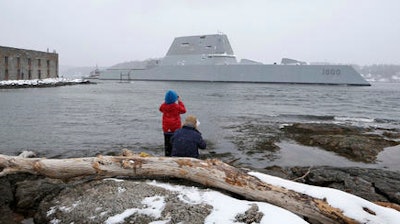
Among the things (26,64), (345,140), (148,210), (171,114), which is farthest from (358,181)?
(26,64)

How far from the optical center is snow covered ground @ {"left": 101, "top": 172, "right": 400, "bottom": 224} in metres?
3.33

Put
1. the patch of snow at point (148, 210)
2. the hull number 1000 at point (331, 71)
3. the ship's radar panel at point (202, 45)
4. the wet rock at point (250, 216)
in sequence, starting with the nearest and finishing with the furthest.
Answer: the wet rock at point (250, 216) → the patch of snow at point (148, 210) → the hull number 1000 at point (331, 71) → the ship's radar panel at point (202, 45)

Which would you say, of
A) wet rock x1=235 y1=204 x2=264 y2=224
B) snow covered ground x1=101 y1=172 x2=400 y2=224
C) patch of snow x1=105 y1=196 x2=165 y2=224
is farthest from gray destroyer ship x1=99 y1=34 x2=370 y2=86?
patch of snow x1=105 y1=196 x2=165 y2=224

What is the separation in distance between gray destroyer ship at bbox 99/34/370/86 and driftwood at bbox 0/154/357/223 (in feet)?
168

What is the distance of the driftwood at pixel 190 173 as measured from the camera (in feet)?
12.1

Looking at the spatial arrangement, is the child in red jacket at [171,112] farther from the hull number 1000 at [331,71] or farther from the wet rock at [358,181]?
the hull number 1000 at [331,71]

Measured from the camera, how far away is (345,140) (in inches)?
353

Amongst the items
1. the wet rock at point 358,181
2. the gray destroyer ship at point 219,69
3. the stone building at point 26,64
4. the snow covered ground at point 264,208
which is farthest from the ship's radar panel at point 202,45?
the snow covered ground at point 264,208

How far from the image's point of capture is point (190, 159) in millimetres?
4352

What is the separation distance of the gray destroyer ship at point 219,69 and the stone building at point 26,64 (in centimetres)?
2380

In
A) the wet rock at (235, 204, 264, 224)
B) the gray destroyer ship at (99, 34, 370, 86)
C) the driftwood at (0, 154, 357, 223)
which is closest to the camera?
the wet rock at (235, 204, 264, 224)

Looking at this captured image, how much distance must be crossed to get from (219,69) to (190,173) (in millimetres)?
56052

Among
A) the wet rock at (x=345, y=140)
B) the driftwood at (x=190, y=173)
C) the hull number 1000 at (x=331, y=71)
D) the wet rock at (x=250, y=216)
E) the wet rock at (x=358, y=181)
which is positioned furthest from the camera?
the hull number 1000 at (x=331, y=71)

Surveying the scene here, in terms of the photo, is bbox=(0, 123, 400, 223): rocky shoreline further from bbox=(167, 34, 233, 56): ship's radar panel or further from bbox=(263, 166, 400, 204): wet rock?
bbox=(167, 34, 233, 56): ship's radar panel
